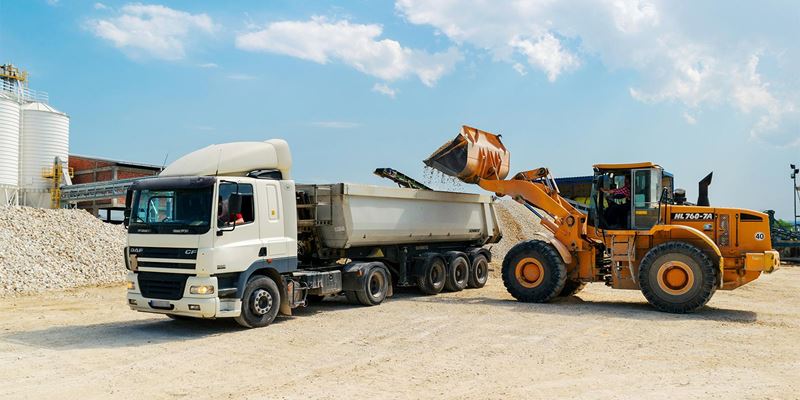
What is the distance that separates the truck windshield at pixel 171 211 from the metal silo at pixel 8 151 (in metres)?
30.7

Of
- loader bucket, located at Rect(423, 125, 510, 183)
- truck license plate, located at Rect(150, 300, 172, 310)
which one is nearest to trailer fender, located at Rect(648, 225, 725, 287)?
loader bucket, located at Rect(423, 125, 510, 183)

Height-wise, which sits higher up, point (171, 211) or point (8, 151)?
point (8, 151)

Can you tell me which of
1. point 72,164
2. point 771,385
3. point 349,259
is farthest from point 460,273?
point 72,164

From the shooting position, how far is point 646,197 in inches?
550

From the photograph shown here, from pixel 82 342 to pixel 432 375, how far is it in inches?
236

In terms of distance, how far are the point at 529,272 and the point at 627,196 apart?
281 cm

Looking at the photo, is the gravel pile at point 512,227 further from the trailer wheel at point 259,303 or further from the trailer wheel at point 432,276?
the trailer wheel at point 259,303

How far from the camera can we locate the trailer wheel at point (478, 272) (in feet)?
59.1

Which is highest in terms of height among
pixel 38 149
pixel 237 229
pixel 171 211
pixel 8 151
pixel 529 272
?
pixel 38 149

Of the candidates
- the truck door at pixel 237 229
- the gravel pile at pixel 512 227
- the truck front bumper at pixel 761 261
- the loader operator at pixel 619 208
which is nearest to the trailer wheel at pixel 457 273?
the loader operator at pixel 619 208

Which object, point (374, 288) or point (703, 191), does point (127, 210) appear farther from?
point (703, 191)

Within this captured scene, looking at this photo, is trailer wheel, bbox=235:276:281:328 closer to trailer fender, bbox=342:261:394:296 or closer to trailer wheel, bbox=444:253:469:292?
trailer fender, bbox=342:261:394:296

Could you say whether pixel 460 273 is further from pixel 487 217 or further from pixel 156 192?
pixel 156 192

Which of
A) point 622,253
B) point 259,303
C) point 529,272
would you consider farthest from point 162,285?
point 622,253
